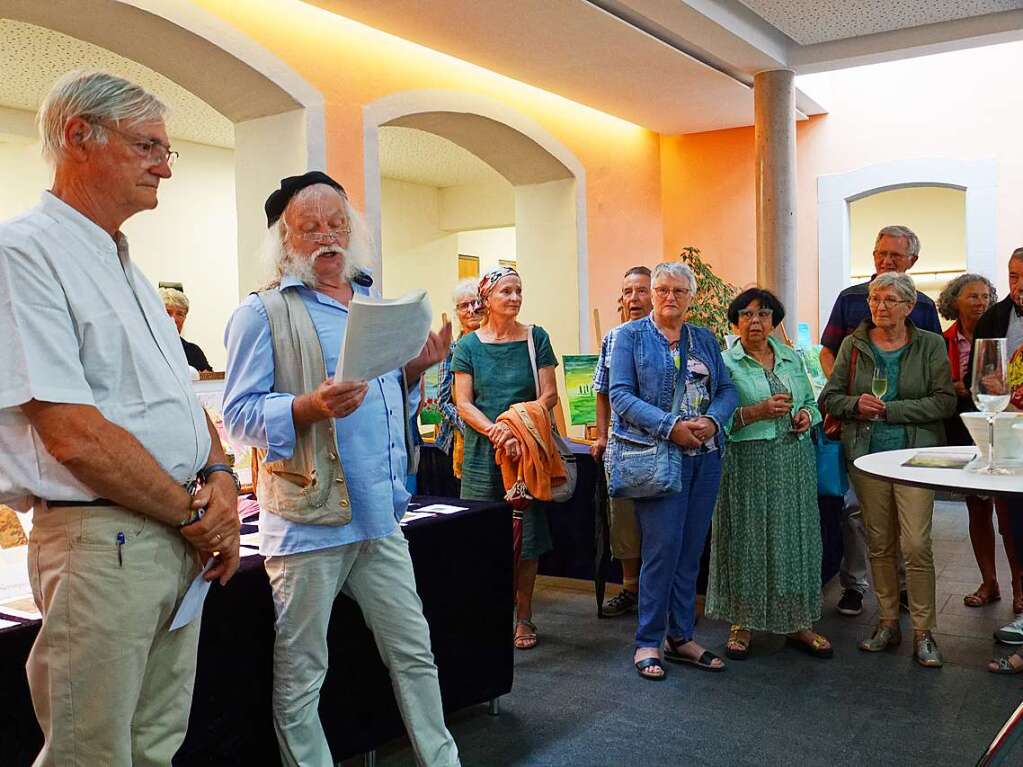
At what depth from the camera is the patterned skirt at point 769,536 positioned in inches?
156

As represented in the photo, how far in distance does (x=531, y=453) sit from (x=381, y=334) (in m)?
2.09

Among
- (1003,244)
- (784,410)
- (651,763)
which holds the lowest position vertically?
(651,763)

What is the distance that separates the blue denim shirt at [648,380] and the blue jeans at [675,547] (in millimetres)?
169

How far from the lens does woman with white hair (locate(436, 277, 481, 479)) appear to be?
4.34 metres

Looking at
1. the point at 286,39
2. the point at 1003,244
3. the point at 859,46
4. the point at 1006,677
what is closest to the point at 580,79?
the point at 859,46

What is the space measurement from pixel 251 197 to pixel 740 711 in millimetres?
4032

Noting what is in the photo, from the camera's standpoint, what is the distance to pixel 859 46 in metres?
7.13

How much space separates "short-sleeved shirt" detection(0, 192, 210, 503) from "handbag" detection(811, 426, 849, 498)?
144 inches

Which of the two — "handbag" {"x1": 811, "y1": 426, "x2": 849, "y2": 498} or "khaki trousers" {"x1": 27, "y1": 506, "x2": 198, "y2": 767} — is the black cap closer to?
"khaki trousers" {"x1": 27, "y1": 506, "x2": 198, "y2": 767}

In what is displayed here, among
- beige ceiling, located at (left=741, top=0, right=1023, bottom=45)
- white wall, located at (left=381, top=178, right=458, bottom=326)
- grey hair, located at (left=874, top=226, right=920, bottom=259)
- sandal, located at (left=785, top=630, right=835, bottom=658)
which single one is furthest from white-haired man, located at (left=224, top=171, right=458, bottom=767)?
white wall, located at (left=381, top=178, right=458, bottom=326)

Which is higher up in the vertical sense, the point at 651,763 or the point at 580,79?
the point at 580,79

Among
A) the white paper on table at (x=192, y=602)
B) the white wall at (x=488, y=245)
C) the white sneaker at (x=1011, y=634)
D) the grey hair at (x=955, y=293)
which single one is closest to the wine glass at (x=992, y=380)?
Result: the white sneaker at (x=1011, y=634)

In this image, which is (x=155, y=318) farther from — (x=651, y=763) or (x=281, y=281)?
(x=651, y=763)

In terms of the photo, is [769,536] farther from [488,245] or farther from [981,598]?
[488,245]
